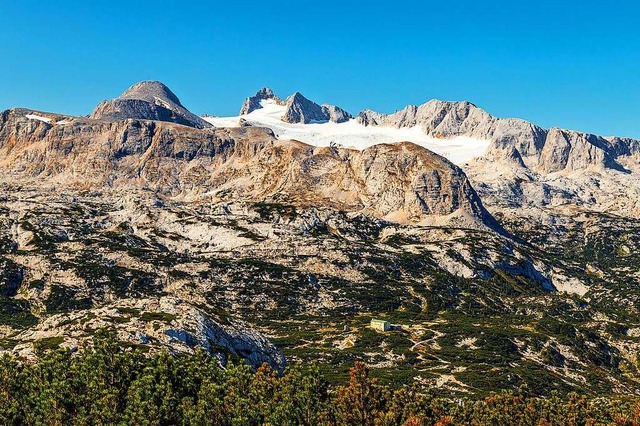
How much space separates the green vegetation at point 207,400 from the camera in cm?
7119

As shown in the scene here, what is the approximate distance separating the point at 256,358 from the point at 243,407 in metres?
72.4

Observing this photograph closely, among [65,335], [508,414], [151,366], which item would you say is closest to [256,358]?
[65,335]

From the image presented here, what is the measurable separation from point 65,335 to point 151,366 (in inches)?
2316

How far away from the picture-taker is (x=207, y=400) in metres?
75.3

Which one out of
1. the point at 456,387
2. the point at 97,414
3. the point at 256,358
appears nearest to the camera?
the point at 97,414

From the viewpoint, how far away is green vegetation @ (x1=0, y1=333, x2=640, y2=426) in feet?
234

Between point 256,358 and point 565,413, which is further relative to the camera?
point 256,358

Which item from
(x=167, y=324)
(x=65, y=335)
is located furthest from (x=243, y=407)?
(x=65, y=335)

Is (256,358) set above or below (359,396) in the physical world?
below

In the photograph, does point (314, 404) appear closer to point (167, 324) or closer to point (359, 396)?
point (359, 396)

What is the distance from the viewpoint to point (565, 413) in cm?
8350

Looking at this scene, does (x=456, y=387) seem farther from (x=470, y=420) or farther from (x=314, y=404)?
(x=314, y=404)

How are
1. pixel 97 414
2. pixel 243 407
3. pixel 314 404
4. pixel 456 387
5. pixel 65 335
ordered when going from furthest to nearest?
pixel 456 387
pixel 65 335
pixel 314 404
pixel 243 407
pixel 97 414

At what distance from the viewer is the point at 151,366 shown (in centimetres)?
8356
